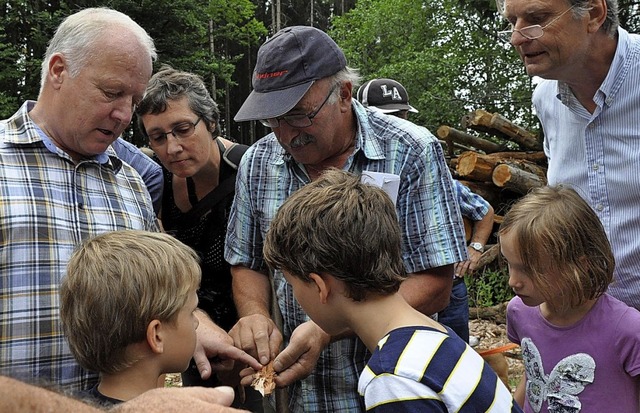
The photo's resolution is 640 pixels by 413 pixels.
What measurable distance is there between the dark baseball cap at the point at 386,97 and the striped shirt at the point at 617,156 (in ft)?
8.46

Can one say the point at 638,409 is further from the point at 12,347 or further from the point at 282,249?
the point at 12,347

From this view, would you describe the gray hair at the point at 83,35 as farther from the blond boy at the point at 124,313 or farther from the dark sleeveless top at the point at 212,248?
the dark sleeveless top at the point at 212,248

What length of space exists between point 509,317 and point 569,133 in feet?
2.93

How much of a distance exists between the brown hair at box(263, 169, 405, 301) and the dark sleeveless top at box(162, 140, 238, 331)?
136 centimetres

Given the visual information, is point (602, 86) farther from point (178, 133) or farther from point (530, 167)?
point (530, 167)

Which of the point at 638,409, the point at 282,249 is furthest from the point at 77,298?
the point at 638,409

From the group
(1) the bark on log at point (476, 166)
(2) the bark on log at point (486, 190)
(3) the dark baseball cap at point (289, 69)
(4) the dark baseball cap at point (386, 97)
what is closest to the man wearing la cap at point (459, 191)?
(4) the dark baseball cap at point (386, 97)

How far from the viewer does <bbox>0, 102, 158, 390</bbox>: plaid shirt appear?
241 cm

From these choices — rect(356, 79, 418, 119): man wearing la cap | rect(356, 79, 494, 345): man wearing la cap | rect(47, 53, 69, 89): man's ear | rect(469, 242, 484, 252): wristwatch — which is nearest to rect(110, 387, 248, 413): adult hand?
rect(47, 53, 69, 89): man's ear

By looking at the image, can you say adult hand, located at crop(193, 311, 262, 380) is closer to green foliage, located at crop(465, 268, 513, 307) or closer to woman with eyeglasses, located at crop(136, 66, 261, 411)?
woman with eyeglasses, located at crop(136, 66, 261, 411)

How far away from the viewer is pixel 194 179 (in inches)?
151

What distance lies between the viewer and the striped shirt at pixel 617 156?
288cm

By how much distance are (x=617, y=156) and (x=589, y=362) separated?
2.91 ft

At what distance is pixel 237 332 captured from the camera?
2875 millimetres
